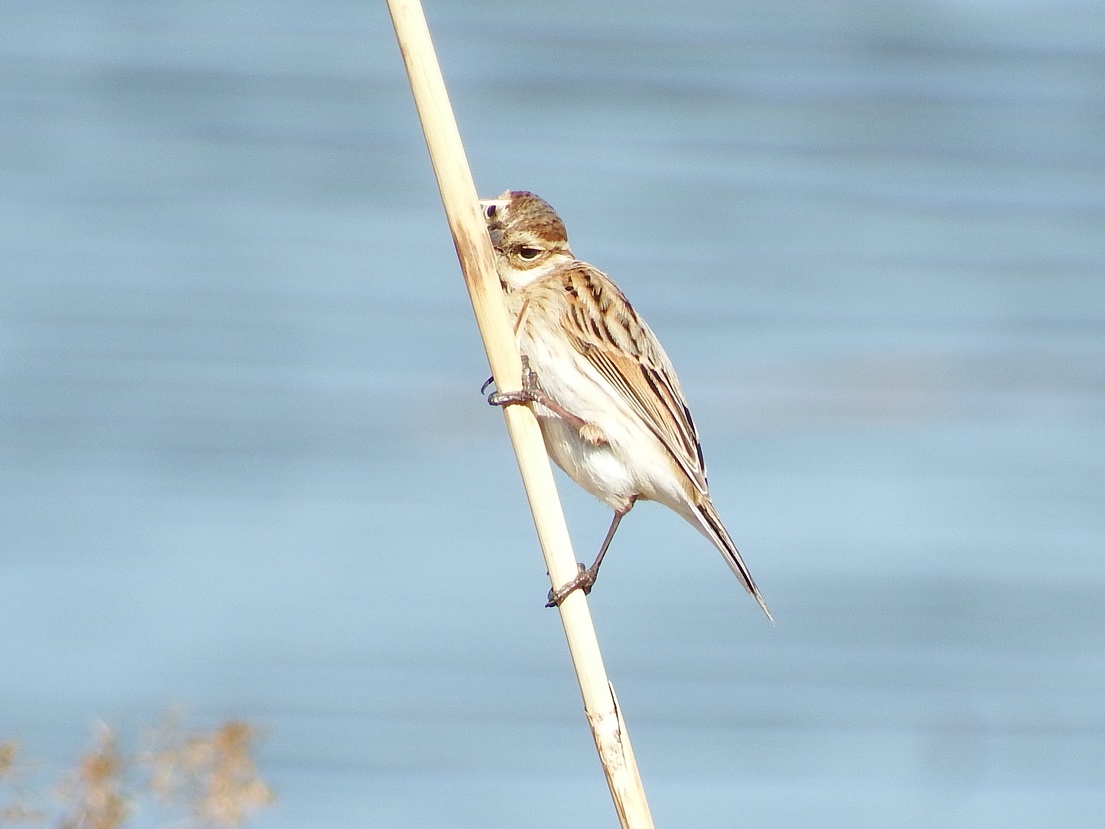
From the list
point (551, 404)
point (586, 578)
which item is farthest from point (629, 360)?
point (586, 578)

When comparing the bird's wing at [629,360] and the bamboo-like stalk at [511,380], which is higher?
the bird's wing at [629,360]

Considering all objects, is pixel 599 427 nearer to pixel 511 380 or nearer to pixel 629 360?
pixel 629 360

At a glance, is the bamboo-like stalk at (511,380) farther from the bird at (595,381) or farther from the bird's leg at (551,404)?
the bird at (595,381)

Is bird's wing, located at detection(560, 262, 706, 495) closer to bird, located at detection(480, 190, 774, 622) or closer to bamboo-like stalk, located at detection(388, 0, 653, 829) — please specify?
bird, located at detection(480, 190, 774, 622)

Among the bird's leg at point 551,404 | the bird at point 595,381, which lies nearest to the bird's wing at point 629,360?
the bird at point 595,381

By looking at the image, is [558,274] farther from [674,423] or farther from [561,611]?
[561,611]

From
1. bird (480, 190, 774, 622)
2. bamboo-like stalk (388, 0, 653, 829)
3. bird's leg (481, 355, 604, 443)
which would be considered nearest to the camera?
bamboo-like stalk (388, 0, 653, 829)

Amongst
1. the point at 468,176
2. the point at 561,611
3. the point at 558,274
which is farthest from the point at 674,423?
the point at 468,176

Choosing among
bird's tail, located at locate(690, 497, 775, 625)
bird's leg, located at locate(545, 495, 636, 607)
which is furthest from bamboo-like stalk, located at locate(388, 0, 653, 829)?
bird's tail, located at locate(690, 497, 775, 625)
